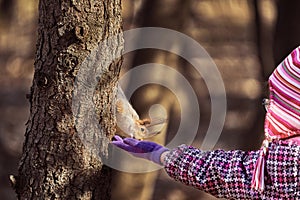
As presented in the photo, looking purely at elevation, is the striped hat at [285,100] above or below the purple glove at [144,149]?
above

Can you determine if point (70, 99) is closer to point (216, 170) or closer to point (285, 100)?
point (216, 170)

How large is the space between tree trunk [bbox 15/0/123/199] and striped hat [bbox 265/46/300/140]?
19.4 inches

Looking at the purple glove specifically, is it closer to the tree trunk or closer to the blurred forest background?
the tree trunk

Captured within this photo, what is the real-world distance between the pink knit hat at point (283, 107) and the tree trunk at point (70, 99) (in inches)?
19.3

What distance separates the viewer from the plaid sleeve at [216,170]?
5.74ft

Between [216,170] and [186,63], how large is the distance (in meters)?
1.54

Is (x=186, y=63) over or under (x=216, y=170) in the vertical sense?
under

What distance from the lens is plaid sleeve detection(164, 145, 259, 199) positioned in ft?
5.74

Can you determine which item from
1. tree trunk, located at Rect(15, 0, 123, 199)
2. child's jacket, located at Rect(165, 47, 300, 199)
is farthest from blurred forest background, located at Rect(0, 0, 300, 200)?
child's jacket, located at Rect(165, 47, 300, 199)

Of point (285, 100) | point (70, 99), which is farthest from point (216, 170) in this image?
point (70, 99)

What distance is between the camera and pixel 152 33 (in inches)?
127

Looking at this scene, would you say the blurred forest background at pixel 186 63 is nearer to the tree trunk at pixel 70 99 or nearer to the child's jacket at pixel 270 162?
the tree trunk at pixel 70 99

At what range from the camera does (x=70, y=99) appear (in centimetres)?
188

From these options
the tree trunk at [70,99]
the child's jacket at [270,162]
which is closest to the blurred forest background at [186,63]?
the tree trunk at [70,99]
